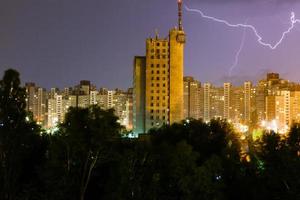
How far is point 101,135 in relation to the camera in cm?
912

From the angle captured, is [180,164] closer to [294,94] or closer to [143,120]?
[143,120]

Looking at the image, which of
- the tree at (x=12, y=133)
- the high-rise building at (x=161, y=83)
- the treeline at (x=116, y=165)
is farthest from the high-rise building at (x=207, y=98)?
the tree at (x=12, y=133)

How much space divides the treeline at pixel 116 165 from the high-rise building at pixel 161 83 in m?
22.3

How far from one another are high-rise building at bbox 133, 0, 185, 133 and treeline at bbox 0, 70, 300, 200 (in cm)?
2226

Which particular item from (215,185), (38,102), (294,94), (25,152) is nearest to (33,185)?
(25,152)

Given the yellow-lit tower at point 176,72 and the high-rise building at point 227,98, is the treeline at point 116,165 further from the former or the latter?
the high-rise building at point 227,98

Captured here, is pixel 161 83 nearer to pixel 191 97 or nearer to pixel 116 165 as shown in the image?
pixel 191 97

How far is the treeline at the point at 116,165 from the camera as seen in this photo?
8875mm

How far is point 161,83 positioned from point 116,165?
23127mm

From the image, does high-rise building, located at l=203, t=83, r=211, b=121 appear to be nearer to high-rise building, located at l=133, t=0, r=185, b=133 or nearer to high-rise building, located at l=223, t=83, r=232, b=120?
high-rise building, located at l=223, t=83, r=232, b=120

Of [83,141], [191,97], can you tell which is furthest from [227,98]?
[83,141]

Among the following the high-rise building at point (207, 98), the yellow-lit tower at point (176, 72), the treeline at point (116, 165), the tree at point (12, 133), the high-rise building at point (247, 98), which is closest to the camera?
the treeline at point (116, 165)

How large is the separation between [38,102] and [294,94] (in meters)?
29.9

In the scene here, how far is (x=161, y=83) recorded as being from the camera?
32.5 m
